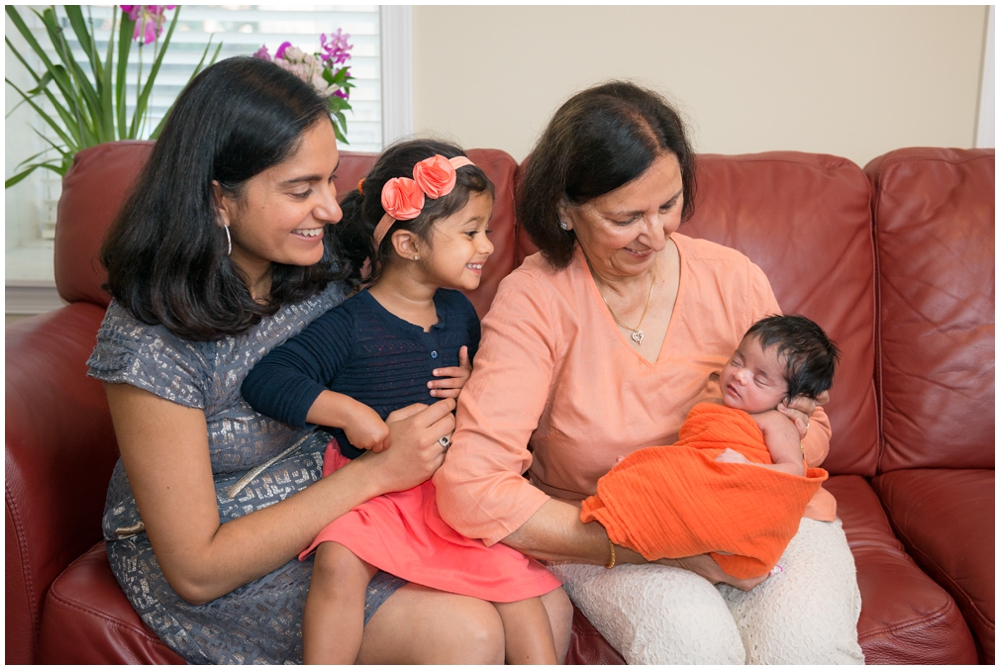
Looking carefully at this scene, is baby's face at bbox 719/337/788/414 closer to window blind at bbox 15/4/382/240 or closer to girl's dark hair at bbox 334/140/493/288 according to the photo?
girl's dark hair at bbox 334/140/493/288

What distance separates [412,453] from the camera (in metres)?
1.39

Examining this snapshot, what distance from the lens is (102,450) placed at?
1.61m

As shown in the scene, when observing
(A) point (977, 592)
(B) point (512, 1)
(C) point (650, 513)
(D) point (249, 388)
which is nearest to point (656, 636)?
(C) point (650, 513)

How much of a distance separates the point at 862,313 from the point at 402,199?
1151mm

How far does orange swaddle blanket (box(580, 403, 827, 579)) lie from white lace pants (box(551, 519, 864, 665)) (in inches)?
2.3

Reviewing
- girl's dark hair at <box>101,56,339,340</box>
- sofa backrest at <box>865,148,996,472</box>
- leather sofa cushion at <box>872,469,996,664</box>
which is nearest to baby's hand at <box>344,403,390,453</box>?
girl's dark hair at <box>101,56,339,340</box>

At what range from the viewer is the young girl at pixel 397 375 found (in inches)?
51.6

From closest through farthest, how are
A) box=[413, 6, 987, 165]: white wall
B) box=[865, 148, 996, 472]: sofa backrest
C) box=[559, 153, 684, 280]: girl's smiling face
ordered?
1. box=[559, 153, 684, 280]: girl's smiling face
2. box=[865, 148, 996, 472]: sofa backrest
3. box=[413, 6, 987, 165]: white wall

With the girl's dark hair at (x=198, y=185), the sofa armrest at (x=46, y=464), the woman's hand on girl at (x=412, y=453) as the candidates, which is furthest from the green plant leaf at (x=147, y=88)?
the woman's hand on girl at (x=412, y=453)

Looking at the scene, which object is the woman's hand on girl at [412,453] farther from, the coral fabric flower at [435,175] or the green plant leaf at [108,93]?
the green plant leaf at [108,93]

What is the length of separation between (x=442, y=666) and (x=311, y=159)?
33.4 inches

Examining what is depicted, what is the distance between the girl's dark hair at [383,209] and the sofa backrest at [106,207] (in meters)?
0.34

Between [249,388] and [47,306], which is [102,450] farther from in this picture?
[47,306]

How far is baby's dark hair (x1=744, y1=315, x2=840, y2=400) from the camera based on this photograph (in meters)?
1.41
